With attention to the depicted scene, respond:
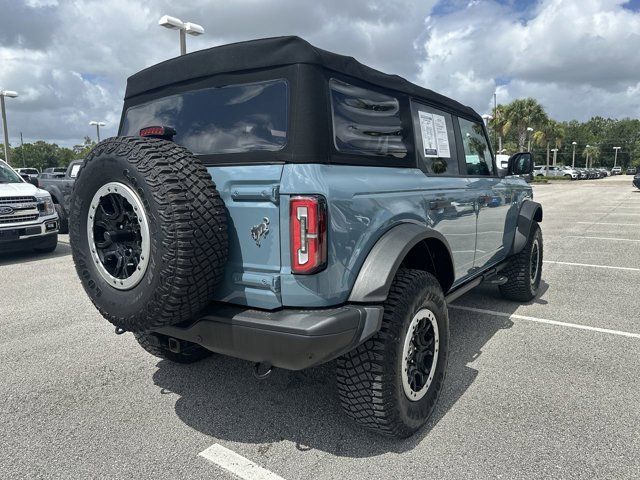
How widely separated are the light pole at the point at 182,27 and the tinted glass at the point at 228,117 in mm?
9972

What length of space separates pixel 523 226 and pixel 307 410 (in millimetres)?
3183

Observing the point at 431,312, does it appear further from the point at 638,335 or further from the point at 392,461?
the point at 638,335

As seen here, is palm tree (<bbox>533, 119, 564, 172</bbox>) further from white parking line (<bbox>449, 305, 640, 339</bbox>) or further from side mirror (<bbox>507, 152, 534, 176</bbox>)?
white parking line (<bbox>449, 305, 640, 339</bbox>)

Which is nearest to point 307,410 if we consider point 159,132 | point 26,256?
point 159,132

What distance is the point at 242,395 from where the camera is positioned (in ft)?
10.2

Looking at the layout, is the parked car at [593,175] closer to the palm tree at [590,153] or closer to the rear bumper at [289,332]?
the palm tree at [590,153]

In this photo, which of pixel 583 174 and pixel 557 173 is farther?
pixel 557 173

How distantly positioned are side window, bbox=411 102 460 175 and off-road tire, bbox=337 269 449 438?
3.36ft

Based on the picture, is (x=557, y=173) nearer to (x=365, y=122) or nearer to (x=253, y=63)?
(x=365, y=122)

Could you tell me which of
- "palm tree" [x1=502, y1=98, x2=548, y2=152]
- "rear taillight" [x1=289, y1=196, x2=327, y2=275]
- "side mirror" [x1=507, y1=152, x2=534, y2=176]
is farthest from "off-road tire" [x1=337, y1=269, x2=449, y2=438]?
"palm tree" [x1=502, y1=98, x2=548, y2=152]

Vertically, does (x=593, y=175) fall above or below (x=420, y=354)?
above

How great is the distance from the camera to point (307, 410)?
2.91 metres

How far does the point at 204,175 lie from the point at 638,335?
4050 millimetres

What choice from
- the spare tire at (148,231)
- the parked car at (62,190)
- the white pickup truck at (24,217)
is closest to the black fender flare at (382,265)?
the spare tire at (148,231)
